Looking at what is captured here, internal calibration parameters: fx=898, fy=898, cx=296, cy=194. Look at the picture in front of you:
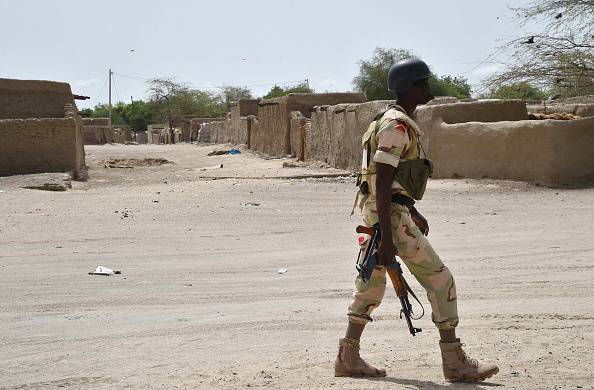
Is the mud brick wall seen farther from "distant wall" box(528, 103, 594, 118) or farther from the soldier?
the soldier

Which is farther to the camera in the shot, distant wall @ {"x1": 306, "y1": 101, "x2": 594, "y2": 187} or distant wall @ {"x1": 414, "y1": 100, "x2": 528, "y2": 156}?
distant wall @ {"x1": 414, "y1": 100, "x2": 528, "y2": 156}

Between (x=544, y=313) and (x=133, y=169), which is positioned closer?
(x=544, y=313)

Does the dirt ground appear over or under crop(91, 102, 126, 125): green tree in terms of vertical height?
under

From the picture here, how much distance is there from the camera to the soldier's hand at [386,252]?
3.77 meters

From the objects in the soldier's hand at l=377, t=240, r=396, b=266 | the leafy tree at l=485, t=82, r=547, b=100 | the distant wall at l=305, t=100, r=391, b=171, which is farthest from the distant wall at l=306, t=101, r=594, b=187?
the soldier's hand at l=377, t=240, r=396, b=266

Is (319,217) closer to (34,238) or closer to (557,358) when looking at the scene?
(34,238)

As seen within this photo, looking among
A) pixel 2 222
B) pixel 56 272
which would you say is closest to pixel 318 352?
pixel 56 272

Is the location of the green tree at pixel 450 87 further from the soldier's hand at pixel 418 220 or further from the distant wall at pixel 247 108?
the soldier's hand at pixel 418 220

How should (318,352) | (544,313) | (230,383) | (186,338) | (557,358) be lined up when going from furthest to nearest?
(544,313) → (186,338) → (318,352) → (557,358) → (230,383)

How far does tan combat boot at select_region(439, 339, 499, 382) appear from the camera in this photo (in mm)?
3848

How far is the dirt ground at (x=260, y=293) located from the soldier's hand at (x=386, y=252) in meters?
0.55

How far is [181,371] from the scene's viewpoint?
424 cm

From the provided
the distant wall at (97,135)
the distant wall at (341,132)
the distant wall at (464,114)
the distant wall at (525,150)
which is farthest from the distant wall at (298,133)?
the distant wall at (97,135)

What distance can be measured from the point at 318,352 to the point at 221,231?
5.15 m
